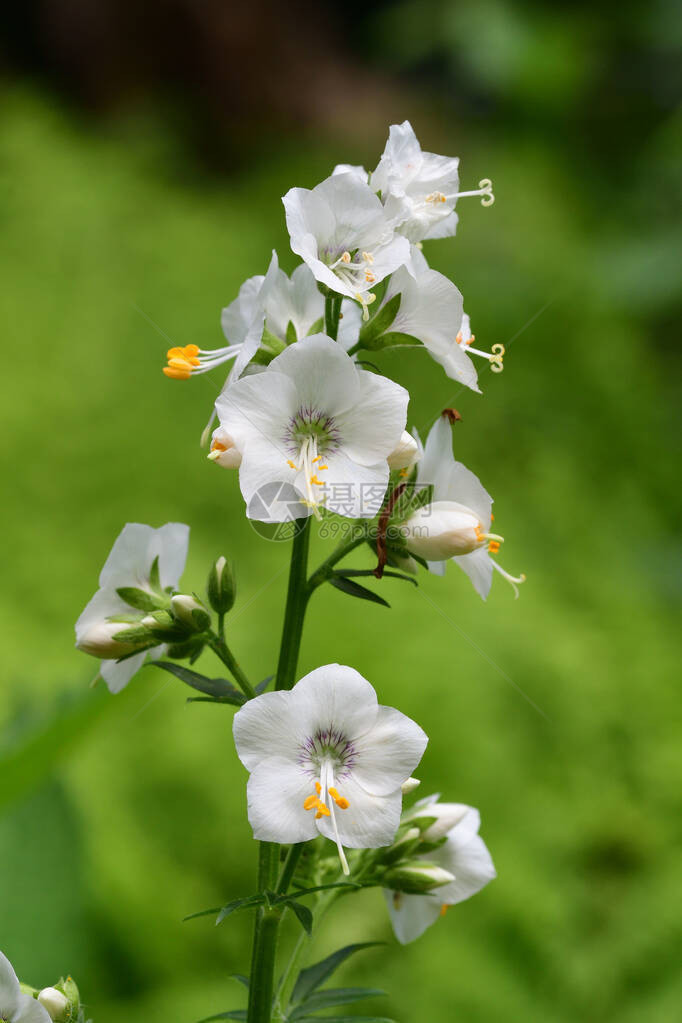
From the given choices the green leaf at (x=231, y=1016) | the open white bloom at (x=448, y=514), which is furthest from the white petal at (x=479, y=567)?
the green leaf at (x=231, y=1016)

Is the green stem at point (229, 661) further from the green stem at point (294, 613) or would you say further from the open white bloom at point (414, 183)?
the open white bloom at point (414, 183)

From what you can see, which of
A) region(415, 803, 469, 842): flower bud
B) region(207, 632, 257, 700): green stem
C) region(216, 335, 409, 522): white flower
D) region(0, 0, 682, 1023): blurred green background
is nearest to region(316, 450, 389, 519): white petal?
region(216, 335, 409, 522): white flower

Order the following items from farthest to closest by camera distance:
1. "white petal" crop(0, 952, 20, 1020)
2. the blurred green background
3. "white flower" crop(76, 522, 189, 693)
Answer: the blurred green background
"white flower" crop(76, 522, 189, 693)
"white petal" crop(0, 952, 20, 1020)

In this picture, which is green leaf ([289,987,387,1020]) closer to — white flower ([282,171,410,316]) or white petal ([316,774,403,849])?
white petal ([316,774,403,849])

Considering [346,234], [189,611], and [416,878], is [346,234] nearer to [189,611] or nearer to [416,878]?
[189,611]

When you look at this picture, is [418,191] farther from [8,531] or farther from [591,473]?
[591,473]

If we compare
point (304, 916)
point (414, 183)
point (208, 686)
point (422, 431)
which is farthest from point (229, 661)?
point (422, 431)

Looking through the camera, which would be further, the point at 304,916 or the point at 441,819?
the point at 441,819
